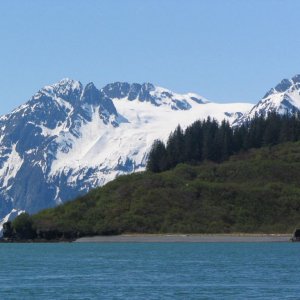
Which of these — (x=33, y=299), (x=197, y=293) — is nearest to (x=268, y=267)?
(x=197, y=293)

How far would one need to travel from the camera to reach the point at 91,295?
10481cm

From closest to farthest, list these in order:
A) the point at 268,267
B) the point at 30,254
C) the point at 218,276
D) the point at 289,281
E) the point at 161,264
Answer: the point at 289,281, the point at 218,276, the point at 268,267, the point at 161,264, the point at 30,254

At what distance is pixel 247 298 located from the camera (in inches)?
3957

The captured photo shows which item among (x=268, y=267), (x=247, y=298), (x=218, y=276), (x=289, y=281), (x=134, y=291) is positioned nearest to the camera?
(x=247, y=298)

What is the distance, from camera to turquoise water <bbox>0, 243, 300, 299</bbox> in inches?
4171

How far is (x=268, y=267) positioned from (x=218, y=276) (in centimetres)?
1554

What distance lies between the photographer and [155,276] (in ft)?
413

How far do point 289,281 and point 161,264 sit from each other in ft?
118

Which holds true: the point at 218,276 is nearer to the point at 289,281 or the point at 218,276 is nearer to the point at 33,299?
the point at 289,281

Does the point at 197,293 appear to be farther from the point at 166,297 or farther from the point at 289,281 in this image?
the point at 289,281

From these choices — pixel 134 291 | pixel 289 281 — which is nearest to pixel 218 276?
pixel 289 281

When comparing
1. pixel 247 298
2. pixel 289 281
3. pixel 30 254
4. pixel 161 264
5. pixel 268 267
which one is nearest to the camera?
pixel 247 298

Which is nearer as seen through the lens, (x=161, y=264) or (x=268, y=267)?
(x=268, y=267)

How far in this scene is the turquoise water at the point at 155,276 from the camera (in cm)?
10594
